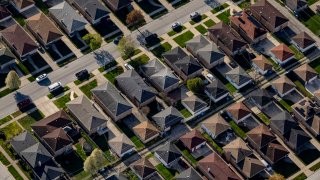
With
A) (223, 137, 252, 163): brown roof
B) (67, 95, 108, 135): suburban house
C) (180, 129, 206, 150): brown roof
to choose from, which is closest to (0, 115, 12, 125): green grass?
(67, 95, 108, 135): suburban house

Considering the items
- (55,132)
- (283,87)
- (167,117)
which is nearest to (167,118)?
(167,117)

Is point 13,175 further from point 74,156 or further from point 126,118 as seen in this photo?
point 126,118

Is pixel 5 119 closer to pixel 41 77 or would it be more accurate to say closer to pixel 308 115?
pixel 41 77

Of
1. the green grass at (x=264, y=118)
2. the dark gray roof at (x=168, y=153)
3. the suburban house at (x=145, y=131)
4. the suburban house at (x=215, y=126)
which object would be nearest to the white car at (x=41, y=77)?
the suburban house at (x=145, y=131)

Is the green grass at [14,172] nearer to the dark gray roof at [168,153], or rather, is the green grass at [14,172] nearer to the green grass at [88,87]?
the green grass at [88,87]

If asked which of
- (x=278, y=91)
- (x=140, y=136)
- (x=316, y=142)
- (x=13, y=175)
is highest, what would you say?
(x=13, y=175)

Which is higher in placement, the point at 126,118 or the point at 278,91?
the point at 126,118

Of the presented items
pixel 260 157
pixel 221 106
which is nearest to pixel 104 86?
pixel 221 106

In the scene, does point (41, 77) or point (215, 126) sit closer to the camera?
point (215, 126)
